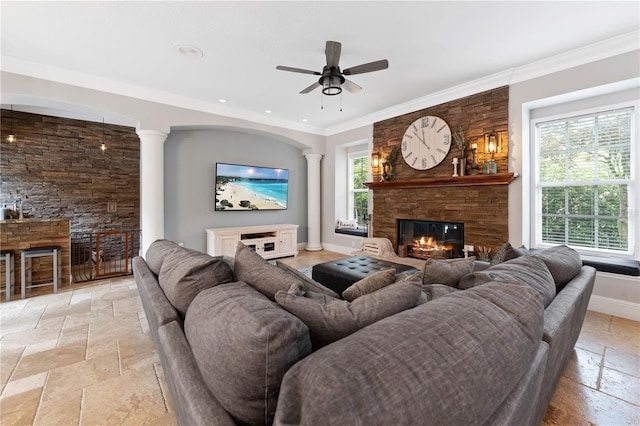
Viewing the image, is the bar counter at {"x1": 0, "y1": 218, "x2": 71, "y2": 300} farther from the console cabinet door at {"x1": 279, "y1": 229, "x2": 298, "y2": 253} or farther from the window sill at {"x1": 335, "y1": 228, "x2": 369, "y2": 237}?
the window sill at {"x1": 335, "y1": 228, "x2": 369, "y2": 237}

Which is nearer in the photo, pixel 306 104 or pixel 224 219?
pixel 306 104

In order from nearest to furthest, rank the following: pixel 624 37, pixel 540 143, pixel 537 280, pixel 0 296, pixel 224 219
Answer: pixel 537 280, pixel 624 37, pixel 0 296, pixel 540 143, pixel 224 219

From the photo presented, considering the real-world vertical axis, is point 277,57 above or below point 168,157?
above

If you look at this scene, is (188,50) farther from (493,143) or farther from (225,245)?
(493,143)

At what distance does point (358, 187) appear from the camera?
20.1ft

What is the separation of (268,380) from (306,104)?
4510 millimetres

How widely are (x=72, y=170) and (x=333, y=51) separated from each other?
517cm

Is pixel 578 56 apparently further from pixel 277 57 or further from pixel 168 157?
pixel 168 157

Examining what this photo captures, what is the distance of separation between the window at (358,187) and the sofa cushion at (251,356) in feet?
17.2

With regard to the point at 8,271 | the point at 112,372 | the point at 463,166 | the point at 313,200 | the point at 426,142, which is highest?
the point at 426,142

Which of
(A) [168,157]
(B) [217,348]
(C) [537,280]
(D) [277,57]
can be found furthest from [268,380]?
(A) [168,157]

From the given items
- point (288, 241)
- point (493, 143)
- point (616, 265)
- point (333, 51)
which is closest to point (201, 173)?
point (288, 241)

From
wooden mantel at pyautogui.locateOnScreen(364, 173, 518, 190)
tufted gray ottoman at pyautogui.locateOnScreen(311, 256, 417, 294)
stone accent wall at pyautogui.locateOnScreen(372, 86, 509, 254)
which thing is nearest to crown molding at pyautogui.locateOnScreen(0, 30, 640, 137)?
stone accent wall at pyautogui.locateOnScreen(372, 86, 509, 254)

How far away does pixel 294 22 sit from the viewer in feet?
8.30
